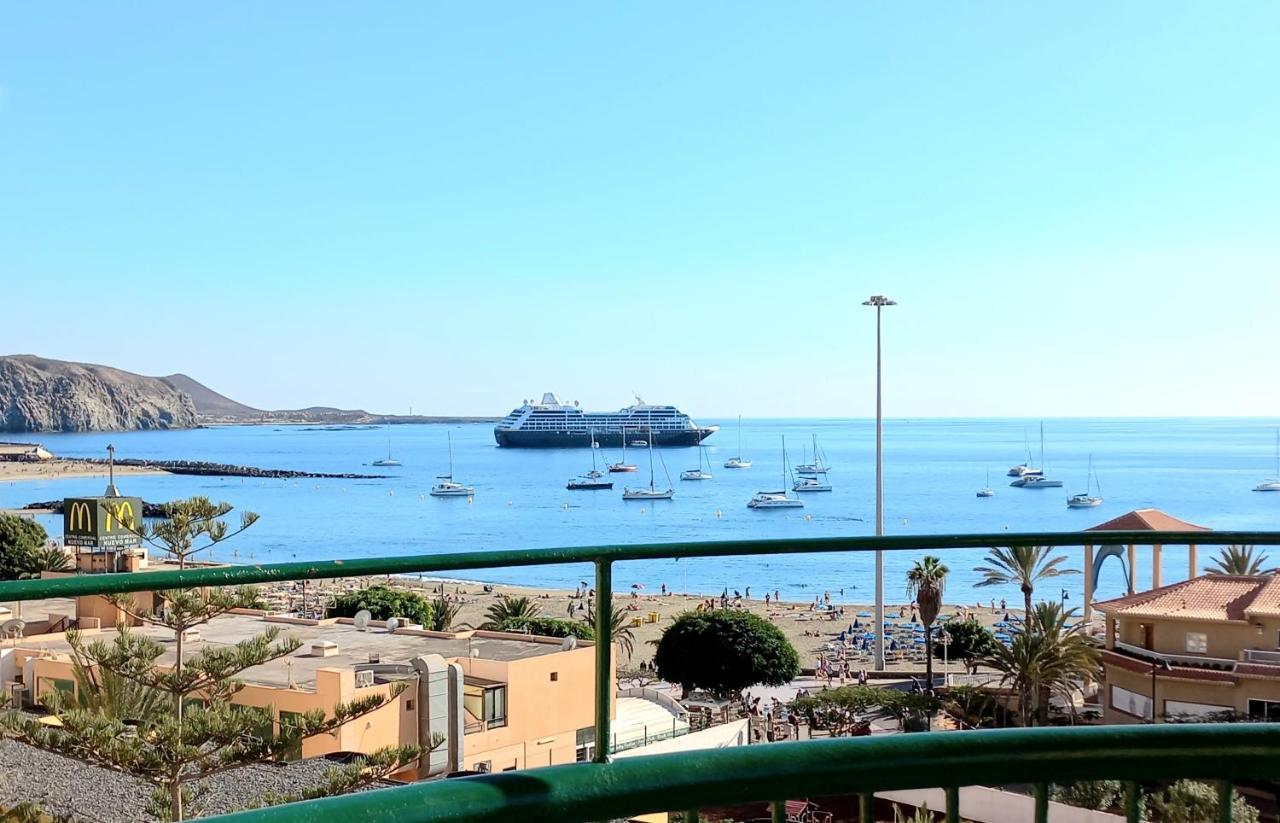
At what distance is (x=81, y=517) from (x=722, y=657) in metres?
25.0

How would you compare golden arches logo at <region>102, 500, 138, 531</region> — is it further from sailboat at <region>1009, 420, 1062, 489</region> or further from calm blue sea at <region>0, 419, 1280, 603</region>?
sailboat at <region>1009, 420, 1062, 489</region>

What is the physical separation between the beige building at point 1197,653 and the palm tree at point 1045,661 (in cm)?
8

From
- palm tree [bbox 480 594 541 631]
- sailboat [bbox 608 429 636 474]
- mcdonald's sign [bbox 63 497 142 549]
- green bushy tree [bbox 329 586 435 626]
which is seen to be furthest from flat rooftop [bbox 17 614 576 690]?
sailboat [bbox 608 429 636 474]

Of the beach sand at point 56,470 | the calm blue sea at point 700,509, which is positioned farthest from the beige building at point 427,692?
the beach sand at point 56,470

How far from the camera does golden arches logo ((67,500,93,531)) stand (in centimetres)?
3762

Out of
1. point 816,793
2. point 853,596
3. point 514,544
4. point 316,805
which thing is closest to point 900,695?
point 816,793

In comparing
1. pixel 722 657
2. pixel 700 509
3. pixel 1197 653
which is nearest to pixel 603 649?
pixel 1197 653

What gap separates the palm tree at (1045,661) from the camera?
2.52 metres

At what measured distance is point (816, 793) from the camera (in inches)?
68.7

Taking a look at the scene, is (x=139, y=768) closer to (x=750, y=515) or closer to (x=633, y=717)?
(x=633, y=717)

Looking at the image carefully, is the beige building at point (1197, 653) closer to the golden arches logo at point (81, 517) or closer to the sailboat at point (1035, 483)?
the golden arches logo at point (81, 517)

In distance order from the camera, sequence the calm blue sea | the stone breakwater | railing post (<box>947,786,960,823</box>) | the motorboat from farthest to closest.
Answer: the stone breakwater
the motorboat
the calm blue sea
railing post (<box>947,786,960,823</box>)

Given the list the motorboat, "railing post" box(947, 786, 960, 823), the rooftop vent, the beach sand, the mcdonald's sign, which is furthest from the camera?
the beach sand

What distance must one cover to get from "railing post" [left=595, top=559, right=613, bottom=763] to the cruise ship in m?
157
